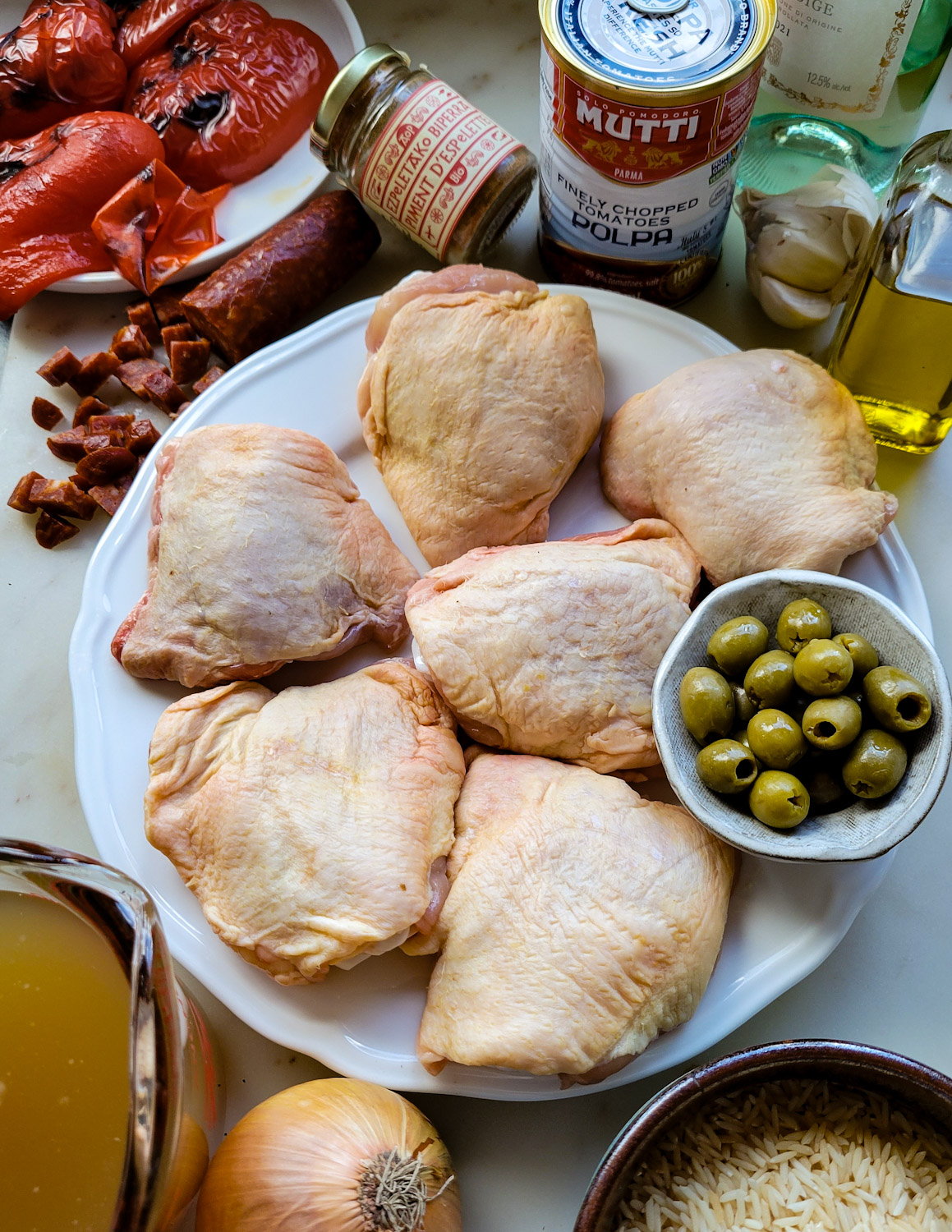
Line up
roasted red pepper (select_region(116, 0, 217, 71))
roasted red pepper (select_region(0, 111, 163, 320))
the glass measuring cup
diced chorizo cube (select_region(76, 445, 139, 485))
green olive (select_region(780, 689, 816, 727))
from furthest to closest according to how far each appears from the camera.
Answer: roasted red pepper (select_region(116, 0, 217, 71)) < roasted red pepper (select_region(0, 111, 163, 320)) < diced chorizo cube (select_region(76, 445, 139, 485)) < green olive (select_region(780, 689, 816, 727)) < the glass measuring cup

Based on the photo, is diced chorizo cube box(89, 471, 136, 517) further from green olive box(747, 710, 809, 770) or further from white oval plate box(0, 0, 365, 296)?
green olive box(747, 710, 809, 770)

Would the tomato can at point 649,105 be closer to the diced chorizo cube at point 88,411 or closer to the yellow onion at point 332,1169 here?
the diced chorizo cube at point 88,411

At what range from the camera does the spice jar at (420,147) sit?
1746mm

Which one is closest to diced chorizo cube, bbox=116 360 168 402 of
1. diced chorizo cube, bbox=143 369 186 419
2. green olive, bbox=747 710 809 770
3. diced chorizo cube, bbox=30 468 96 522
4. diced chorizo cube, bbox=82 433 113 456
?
diced chorizo cube, bbox=143 369 186 419

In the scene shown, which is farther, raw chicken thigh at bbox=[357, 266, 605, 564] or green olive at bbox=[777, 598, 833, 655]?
raw chicken thigh at bbox=[357, 266, 605, 564]

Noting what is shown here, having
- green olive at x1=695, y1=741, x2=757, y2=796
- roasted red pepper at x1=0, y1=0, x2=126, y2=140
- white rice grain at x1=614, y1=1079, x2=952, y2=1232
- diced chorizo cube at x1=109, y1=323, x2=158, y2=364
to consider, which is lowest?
white rice grain at x1=614, y1=1079, x2=952, y2=1232

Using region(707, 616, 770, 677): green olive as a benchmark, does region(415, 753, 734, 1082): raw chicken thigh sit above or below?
below

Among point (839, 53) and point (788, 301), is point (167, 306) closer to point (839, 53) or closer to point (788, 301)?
point (788, 301)

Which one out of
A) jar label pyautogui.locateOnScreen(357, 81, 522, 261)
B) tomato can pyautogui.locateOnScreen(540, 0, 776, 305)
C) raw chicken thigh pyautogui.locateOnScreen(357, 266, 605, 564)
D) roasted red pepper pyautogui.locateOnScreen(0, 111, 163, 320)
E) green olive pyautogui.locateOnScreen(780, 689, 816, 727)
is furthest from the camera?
roasted red pepper pyautogui.locateOnScreen(0, 111, 163, 320)

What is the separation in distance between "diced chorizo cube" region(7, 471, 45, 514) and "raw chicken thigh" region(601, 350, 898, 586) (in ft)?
3.72

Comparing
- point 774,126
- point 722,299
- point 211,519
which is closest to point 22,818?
point 211,519

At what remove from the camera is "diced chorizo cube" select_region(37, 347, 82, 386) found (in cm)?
196

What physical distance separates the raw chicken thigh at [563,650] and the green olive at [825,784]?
0.74ft

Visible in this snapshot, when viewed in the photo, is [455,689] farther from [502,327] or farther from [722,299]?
[722,299]
